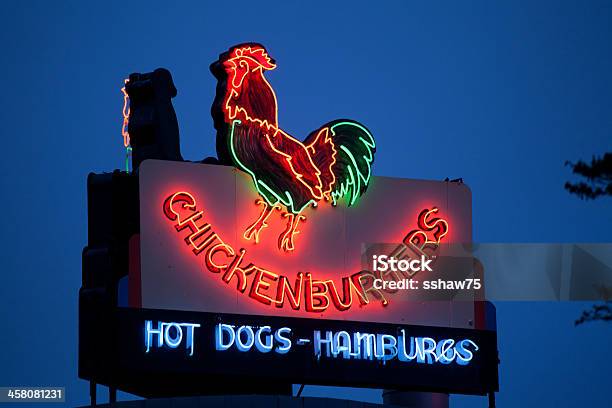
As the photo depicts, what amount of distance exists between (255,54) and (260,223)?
4.20m

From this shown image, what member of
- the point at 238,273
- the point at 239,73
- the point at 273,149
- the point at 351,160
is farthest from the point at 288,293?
the point at 239,73

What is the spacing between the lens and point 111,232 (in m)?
30.1

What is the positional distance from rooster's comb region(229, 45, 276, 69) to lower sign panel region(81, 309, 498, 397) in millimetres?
6317

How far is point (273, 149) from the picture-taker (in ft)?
104

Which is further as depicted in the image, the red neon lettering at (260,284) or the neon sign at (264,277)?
the red neon lettering at (260,284)

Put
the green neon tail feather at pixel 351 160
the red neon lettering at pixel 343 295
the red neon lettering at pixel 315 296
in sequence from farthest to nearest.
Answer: the green neon tail feather at pixel 351 160 → the red neon lettering at pixel 343 295 → the red neon lettering at pixel 315 296

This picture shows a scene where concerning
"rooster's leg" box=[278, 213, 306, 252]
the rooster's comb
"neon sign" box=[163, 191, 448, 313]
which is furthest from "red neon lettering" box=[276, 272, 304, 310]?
the rooster's comb

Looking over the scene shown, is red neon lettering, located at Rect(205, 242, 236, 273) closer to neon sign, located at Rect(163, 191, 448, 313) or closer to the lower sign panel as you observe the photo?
neon sign, located at Rect(163, 191, 448, 313)

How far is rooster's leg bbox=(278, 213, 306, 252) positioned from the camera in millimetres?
31906

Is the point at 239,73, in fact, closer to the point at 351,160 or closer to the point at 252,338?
the point at 351,160

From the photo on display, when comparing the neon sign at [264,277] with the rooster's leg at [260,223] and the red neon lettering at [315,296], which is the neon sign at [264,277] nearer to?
the red neon lettering at [315,296]

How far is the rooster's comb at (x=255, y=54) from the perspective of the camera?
103 feet

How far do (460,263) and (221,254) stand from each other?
23.3ft

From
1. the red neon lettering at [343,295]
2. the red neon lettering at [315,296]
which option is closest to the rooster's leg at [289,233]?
the red neon lettering at [315,296]
